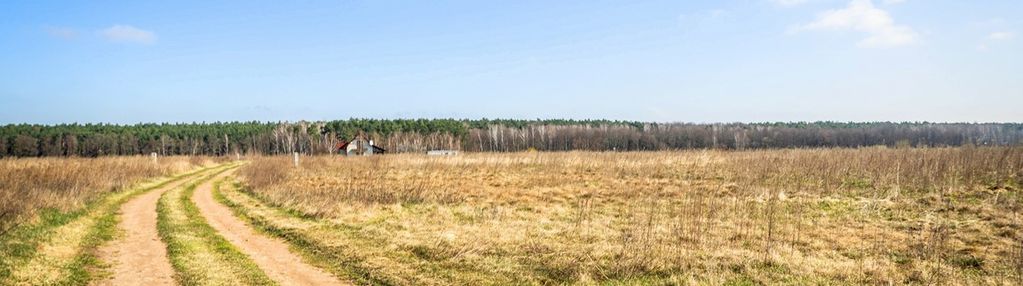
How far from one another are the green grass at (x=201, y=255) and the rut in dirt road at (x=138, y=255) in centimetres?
18

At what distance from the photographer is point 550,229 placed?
13.4 metres

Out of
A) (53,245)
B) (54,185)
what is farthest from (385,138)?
(53,245)

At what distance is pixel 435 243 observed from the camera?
11.7 meters

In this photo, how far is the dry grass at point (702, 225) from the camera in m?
9.28

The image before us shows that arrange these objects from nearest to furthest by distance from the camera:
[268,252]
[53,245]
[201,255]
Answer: [201,255], [268,252], [53,245]

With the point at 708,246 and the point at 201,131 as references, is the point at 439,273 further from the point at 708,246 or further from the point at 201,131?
the point at 201,131

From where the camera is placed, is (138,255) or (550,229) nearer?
(138,255)

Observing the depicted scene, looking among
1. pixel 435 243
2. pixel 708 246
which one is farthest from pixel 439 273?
pixel 708 246

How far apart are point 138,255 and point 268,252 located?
91.7 inches

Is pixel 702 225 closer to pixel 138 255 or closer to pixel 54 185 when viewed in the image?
pixel 138 255

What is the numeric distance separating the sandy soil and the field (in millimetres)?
55

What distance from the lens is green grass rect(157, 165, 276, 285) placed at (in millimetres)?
9445

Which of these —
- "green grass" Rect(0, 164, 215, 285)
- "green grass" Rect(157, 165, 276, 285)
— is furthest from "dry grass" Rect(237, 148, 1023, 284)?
"green grass" Rect(0, 164, 215, 285)

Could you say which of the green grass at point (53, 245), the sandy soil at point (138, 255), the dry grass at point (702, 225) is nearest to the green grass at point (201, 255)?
the sandy soil at point (138, 255)
